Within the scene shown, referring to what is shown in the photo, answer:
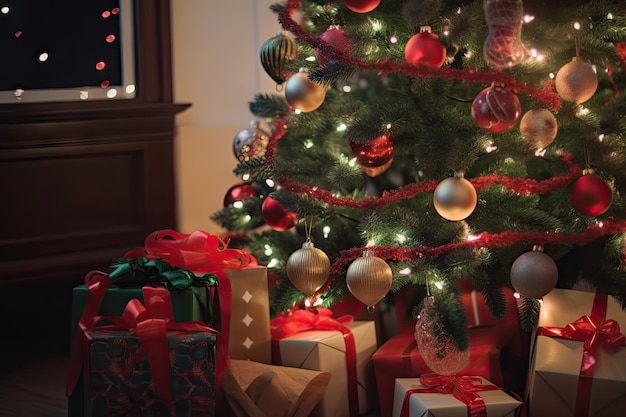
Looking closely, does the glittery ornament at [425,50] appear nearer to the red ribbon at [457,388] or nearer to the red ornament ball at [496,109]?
the red ornament ball at [496,109]

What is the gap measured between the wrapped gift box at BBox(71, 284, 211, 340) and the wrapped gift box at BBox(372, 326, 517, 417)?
399 mm

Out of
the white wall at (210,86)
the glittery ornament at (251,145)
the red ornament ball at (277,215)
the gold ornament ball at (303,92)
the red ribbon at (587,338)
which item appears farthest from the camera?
the white wall at (210,86)

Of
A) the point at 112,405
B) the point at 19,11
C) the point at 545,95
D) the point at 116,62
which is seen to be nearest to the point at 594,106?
the point at 545,95

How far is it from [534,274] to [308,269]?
44 centimetres

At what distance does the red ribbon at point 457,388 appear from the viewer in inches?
54.3

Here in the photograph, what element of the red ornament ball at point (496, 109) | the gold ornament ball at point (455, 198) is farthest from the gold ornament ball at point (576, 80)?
the gold ornament ball at point (455, 198)

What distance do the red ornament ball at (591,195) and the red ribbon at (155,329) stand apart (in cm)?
74

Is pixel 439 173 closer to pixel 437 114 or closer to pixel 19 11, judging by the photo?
pixel 437 114

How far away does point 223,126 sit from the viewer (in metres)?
2.45

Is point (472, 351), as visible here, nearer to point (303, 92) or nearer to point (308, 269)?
point (308, 269)

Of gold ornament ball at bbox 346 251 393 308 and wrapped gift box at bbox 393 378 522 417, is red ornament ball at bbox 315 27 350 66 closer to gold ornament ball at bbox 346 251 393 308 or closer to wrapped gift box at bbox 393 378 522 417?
gold ornament ball at bbox 346 251 393 308

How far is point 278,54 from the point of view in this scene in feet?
5.86

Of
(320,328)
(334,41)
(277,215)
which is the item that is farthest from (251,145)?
(320,328)

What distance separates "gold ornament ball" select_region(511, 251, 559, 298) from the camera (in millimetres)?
1432
